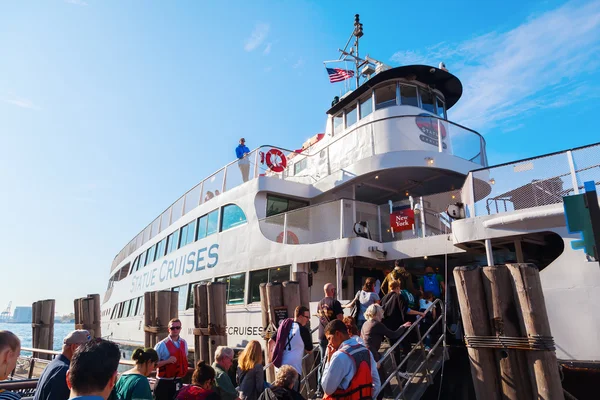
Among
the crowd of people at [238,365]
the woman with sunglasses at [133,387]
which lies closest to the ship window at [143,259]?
the crowd of people at [238,365]

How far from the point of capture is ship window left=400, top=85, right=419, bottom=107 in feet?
42.9

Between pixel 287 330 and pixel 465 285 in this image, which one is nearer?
pixel 465 285

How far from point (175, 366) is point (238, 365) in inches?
69.9

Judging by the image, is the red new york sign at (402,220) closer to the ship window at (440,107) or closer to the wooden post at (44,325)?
the ship window at (440,107)

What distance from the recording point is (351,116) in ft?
46.6

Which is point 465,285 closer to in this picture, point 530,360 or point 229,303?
point 530,360

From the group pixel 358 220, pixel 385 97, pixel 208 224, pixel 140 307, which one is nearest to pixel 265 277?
pixel 358 220

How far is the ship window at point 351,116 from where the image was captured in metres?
14.0

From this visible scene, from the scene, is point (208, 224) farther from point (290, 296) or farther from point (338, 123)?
point (290, 296)

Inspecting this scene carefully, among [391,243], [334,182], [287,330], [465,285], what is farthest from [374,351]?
[334,182]

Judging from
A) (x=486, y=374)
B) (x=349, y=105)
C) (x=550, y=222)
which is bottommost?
(x=486, y=374)

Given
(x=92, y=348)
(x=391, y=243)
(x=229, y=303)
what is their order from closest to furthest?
(x=92, y=348), (x=391, y=243), (x=229, y=303)

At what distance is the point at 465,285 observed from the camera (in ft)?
14.7

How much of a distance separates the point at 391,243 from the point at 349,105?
21.3 ft
